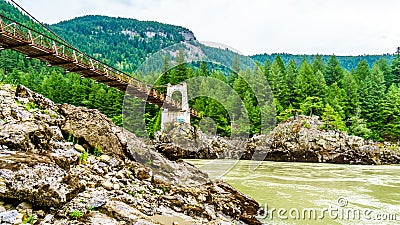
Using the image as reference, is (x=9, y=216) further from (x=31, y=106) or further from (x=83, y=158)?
(x=31, y=106)

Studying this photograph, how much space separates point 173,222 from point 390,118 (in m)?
41.3

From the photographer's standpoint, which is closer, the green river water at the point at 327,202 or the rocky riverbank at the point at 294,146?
the green river water at the point at 327,202

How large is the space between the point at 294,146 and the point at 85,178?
26341 millimetres

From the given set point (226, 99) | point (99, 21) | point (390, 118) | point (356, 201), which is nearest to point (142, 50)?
point (99, 21)

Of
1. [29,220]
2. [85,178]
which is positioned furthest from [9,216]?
[85,178]

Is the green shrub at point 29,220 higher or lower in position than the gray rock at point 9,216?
lower

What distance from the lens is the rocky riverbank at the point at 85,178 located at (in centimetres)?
379

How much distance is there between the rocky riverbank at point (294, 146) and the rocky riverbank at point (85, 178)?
59.3 ft

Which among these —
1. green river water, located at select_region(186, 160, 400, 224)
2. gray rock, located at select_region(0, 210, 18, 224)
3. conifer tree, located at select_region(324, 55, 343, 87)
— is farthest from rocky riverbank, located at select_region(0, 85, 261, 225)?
conifer tree, located at select_region(324, 55, 343, 87)

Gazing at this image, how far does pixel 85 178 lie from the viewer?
5066mm

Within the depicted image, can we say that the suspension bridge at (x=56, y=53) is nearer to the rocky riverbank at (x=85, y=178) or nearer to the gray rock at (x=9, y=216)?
the rocky riverbank at (x=85, y=178)

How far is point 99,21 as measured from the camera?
653ft

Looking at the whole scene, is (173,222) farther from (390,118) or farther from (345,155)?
(390,118)

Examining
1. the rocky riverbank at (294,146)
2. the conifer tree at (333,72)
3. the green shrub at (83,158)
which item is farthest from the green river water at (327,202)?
the conifer tree at (333,72)
